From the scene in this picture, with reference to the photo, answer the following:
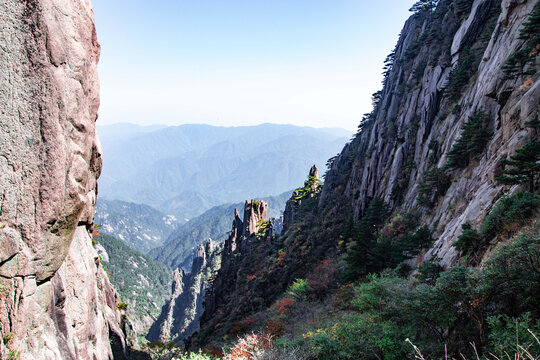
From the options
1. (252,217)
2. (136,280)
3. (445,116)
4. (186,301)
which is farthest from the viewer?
(136,280)

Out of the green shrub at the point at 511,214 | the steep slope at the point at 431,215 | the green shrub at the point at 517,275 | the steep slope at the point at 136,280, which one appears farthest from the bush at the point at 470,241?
the steep slope at the point at 136,280

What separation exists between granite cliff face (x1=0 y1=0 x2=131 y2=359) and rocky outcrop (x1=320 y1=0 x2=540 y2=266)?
14964 millimetres

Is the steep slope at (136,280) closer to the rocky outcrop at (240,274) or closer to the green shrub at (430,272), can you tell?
the rocky outcrop at (240,274)

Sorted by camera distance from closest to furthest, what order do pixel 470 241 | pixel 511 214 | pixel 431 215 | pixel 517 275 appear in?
pixel 517 275
pixel 511 214
pixel 470 241
pixel 431 215

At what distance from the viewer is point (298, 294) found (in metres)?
25.6

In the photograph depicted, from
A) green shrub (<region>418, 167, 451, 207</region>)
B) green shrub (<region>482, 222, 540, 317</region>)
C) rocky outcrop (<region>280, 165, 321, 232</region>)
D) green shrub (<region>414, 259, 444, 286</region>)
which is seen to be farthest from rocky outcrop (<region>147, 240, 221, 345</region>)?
green shrub (<region>482, 222, 540, 317</region>)

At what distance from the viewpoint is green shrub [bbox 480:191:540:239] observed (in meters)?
10.5

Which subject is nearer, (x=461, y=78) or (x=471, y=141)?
(x=471, y=141)

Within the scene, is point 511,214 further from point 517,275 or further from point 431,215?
point 431,215

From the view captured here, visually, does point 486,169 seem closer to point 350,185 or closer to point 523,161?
point 523,161

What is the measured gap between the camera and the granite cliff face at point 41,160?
7.58 meters

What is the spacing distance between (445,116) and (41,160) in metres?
30.5

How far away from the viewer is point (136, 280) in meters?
156

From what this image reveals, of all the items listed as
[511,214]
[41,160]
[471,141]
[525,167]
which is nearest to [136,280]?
[471,141]
